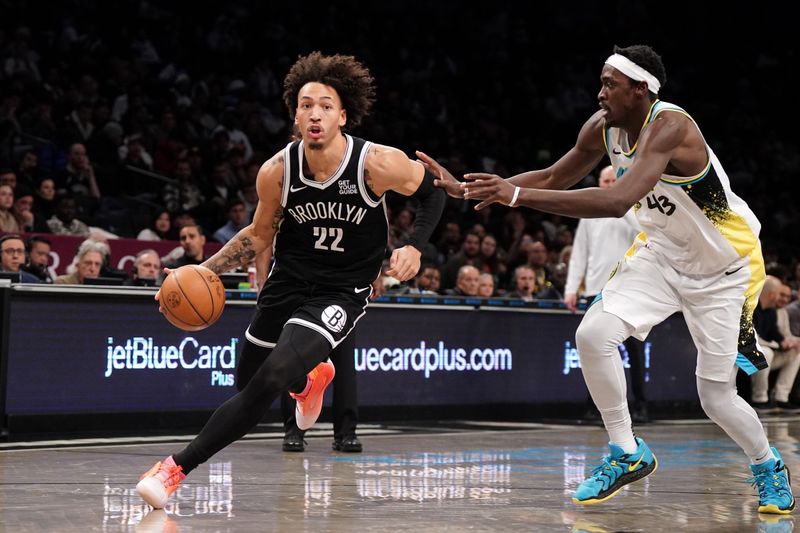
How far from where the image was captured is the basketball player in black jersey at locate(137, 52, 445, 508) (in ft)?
19.5

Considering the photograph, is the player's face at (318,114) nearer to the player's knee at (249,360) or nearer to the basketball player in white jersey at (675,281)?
the basketball player in white jersey at (675,281)

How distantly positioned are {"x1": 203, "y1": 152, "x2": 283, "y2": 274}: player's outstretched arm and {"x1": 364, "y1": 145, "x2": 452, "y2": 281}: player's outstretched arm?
454 millimetres

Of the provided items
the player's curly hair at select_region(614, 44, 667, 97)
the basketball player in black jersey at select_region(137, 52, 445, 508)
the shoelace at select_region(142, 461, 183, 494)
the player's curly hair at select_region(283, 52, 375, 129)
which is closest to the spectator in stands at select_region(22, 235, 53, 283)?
the basketball player in black jersey at select_region(137, 52, 445, 508)

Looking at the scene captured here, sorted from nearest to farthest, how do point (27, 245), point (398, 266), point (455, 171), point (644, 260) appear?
point (398, 266), point (644, 260), point (27, 245), point (455, 171)

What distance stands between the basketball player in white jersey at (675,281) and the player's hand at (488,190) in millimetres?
453

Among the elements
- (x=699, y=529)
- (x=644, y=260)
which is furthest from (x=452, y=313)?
(x=699, y=529)

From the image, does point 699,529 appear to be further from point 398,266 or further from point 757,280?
point 398,266

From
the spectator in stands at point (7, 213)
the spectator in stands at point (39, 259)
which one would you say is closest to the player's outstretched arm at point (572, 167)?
the spectator in stands at point (39, 259)

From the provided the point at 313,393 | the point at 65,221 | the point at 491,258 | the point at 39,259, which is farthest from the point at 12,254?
the point at 491,258

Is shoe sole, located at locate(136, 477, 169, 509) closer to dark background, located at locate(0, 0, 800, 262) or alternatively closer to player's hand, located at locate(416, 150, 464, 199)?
player's hand, located at locate(416, 150, 464, 199)

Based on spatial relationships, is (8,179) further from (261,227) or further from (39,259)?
(261,227)

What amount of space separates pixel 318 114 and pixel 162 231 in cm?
727

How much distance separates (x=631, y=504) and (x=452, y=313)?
5.35 m

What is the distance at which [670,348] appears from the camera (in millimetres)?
12672
